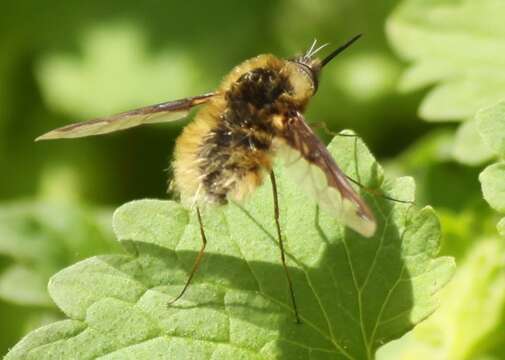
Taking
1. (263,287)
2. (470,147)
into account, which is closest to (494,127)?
(263,287)

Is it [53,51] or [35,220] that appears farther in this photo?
[53,51]

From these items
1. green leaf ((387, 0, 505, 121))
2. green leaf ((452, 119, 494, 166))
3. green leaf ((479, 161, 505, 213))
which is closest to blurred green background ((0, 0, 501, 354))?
green leaf ((387, 0, 505, 121))

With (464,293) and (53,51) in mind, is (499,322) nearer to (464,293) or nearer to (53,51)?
(464,293)

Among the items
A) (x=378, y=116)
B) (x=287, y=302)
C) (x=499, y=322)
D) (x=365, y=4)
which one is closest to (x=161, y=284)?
(x=287, y=302)

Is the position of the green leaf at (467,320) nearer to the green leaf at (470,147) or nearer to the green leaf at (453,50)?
the green leaf at (470,147)

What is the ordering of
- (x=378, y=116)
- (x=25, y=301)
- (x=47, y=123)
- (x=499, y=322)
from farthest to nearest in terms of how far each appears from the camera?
(x=47, y=123) < (x=378, y=116) < (x=25, y=301) < (x=499, y=322)

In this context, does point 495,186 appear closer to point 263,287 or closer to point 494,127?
point 494,127

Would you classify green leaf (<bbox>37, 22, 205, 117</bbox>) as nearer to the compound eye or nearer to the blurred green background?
the blurred green background
